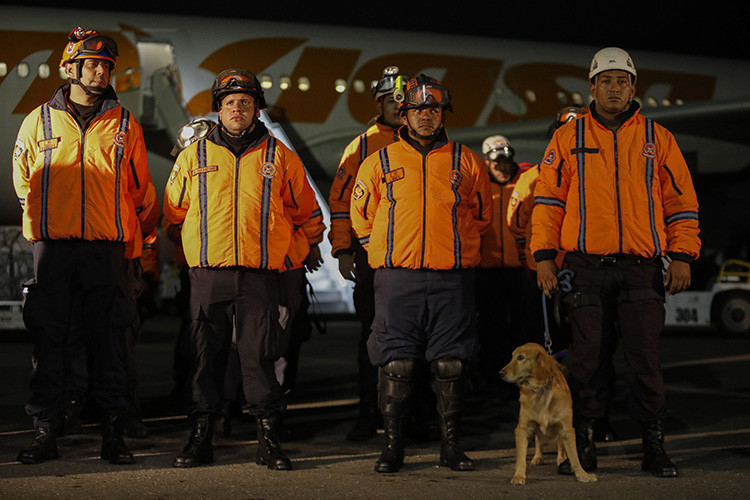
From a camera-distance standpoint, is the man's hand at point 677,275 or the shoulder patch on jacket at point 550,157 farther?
the shoulder patch on jacket at point 550,157

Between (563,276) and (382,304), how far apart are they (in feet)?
2.87

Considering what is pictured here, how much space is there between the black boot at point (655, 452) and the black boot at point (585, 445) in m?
0.24

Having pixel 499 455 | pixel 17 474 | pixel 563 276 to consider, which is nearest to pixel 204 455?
pixel 17 474

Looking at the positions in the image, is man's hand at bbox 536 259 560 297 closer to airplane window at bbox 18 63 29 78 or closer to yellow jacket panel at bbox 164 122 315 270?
yellow jacket panel at bbox 164 122 315 270

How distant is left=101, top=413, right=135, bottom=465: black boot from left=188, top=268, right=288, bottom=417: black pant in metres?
0.35

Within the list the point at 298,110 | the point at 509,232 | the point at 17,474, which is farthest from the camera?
the point at 298,110

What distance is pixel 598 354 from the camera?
14.4ft

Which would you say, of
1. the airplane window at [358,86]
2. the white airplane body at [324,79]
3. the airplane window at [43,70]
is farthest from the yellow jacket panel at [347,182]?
the airplane window at [358,86]

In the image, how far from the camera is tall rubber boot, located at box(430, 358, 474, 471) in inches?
174

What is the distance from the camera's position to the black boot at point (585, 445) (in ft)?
14.3

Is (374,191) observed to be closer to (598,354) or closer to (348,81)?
(598,354)

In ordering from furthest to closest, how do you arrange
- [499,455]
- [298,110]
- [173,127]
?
[298,110]
[173,127]
[499,455]

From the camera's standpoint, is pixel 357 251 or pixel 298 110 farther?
pixel 298 110

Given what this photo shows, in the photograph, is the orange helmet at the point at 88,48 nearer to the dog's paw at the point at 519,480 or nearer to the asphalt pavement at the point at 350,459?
the asphalt pavement at the point at 350,459
